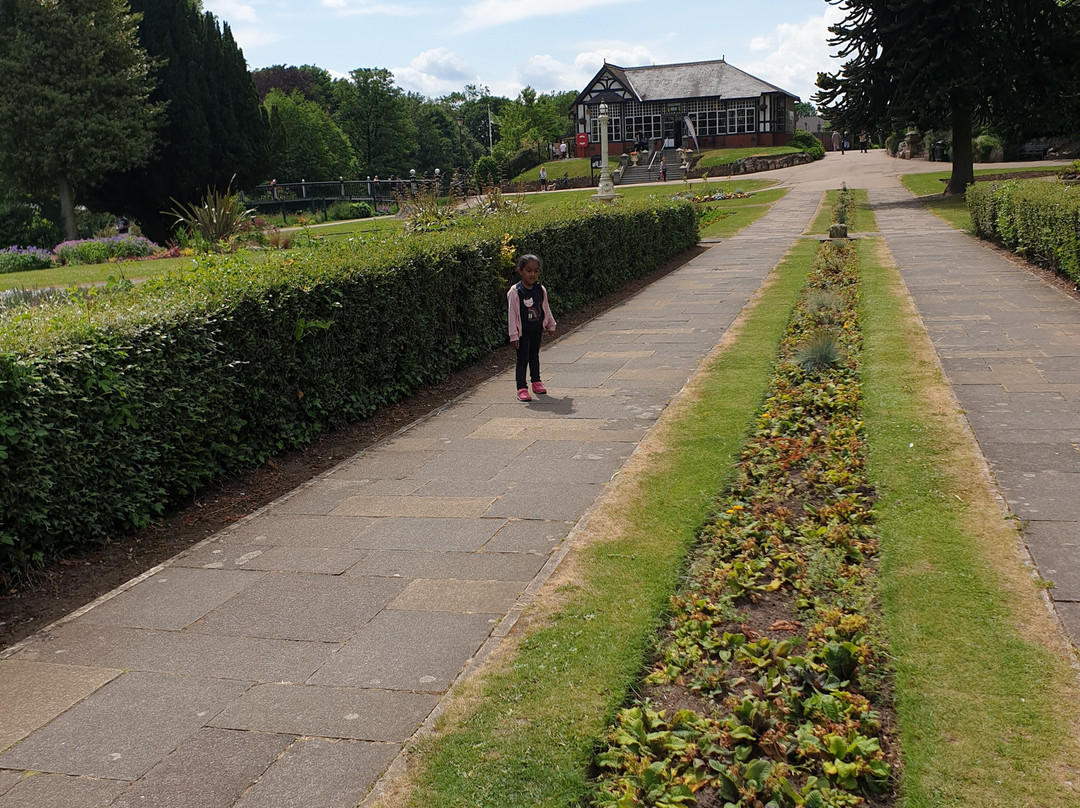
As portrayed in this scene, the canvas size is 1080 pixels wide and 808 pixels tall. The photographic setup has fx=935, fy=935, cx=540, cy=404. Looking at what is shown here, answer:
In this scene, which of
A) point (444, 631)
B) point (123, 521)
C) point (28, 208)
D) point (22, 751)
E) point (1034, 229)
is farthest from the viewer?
point (28, 208)

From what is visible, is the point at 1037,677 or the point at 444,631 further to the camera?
the point at 444,631

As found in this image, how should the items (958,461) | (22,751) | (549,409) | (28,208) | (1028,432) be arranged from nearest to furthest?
(22,751)
(958,461)
(1028,432)
(549,409)
(28,208)

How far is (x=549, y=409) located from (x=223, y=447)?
2.90 metres

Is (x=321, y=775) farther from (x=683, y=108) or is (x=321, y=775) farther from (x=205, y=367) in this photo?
(x=683, y=108)

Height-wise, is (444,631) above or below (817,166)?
below

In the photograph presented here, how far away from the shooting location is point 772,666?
3.65 metres

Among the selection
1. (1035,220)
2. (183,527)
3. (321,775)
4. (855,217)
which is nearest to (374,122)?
(855,217)

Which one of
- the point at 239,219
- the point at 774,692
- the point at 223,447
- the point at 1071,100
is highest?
the point at 1071,100

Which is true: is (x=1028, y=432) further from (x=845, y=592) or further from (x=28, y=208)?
(x=28, y=208)

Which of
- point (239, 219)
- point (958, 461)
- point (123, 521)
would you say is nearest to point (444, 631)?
point (123, 521)

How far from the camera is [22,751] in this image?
3.27 meters

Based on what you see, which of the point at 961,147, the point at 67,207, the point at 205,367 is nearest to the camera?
the point at 205,367

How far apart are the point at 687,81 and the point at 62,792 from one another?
72868mm

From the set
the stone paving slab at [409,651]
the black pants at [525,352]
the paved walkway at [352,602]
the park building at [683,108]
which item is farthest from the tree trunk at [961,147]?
the park building at [683,108]
